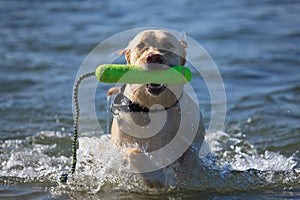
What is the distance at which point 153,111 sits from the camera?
5.38 m

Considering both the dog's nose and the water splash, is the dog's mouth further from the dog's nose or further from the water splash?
the water splash

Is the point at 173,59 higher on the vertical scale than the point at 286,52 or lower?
higher

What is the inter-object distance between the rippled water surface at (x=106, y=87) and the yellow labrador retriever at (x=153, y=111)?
167mm

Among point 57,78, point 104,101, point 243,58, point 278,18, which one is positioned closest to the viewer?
point 104,101

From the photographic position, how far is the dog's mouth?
5203 mm

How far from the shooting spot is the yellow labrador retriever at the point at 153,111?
5285 millimetres

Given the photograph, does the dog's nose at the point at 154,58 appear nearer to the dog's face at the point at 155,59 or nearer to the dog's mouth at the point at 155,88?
the dog's face at the point at 155,59

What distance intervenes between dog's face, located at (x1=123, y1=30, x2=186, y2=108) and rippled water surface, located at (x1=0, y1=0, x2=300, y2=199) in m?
0.60

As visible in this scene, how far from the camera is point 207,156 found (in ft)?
19.4

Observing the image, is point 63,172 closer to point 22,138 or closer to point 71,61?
point 22,138

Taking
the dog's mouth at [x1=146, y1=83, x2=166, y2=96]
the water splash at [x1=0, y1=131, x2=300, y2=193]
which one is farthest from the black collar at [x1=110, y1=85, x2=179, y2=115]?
the water splash at [x1=0, y1=131, x2=300, y2=193]

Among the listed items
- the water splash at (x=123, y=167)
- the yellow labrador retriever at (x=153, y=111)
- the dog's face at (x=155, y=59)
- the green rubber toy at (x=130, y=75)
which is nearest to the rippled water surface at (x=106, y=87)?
the water splash at (x=123, y=167)

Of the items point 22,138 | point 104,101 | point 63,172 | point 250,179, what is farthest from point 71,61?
point 250,179

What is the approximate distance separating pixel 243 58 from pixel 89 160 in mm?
5370
